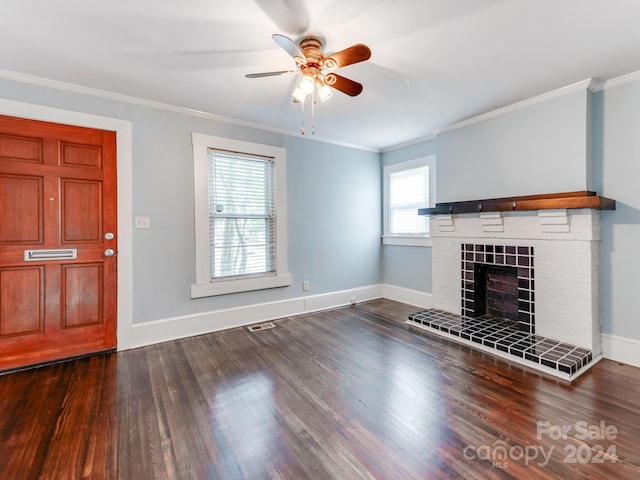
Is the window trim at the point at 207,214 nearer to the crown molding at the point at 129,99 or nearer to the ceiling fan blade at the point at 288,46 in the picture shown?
the crown molding at the point at 129,99

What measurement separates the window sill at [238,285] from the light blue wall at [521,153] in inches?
92.6

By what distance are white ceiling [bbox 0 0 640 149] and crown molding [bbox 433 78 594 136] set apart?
0.24 ft

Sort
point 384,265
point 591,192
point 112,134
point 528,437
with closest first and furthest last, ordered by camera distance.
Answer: point 528,437 → point 591,192 → point 112,134 → point 384,265

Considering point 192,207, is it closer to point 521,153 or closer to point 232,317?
point 232,317

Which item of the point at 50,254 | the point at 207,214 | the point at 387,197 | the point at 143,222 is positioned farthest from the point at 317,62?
the point at 387,197

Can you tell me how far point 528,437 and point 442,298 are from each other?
2.13 meters

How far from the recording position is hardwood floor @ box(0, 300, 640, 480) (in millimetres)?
1413

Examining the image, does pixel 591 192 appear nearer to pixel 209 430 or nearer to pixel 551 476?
pixel 551 476

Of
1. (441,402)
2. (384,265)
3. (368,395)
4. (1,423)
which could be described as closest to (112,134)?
(1,423)

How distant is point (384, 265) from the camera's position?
188 inches

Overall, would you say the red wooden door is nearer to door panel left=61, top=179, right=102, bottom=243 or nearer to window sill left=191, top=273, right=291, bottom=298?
door panel left=61, top=179, right=102, bottom=243

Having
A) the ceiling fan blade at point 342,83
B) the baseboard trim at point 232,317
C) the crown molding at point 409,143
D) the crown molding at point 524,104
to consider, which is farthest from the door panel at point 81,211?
the crown molding at point 524,104

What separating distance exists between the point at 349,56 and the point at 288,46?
1.24ft

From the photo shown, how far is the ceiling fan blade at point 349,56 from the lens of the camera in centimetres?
170
